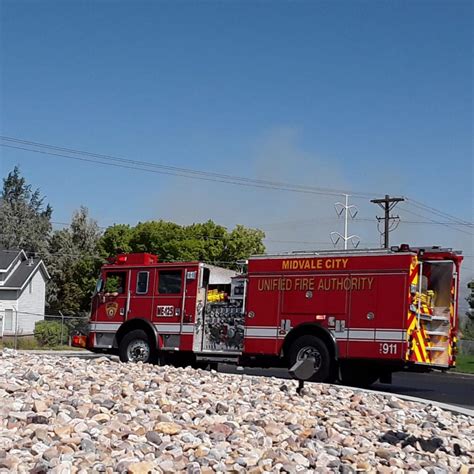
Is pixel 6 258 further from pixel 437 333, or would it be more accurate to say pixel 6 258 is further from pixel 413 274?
pixel 413 274

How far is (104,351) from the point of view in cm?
1958

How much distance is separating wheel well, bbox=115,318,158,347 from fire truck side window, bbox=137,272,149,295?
2.21ft

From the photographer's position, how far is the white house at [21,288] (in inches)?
1871

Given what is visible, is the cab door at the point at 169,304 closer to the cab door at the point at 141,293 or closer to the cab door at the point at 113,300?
the cab door at the point at 141,293

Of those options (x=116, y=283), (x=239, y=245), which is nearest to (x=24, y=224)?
(x=239, y=245)

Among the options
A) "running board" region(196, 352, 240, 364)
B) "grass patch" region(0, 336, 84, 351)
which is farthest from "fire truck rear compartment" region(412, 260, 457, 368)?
"grass patch" region(0, 336, 84, 351)

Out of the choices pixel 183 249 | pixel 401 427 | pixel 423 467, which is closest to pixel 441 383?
pixel 401 427

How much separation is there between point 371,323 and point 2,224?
56.9 m

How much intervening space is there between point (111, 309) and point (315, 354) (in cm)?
563

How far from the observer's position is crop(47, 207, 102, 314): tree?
2245 inches

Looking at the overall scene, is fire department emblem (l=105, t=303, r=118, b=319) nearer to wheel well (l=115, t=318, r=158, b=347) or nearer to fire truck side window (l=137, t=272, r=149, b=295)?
wheel well (l=115, t=318, r=158, b=347)

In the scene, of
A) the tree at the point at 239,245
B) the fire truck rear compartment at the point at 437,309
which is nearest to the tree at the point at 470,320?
the tree at the point at 239,245

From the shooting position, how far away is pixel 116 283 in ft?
64.6

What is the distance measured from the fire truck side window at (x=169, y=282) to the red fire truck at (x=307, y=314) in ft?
0.07
